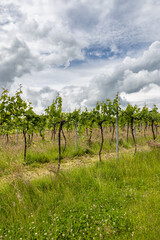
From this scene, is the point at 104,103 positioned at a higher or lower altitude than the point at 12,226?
higher

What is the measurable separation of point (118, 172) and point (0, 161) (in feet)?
19.7

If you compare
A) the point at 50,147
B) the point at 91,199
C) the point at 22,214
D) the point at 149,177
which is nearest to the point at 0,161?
the point at 50,147

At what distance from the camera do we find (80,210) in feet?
11.3

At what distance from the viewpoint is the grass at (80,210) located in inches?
112

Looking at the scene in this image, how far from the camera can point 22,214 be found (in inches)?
131

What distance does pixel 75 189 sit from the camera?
435cm

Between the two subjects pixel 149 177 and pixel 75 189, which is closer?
pixel 75 189

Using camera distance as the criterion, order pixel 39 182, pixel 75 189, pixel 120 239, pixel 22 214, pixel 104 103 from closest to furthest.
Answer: pixel 120 239 < pixel 22 214 < pixel 75 189 < pixel 39 182 < pixel 104 103

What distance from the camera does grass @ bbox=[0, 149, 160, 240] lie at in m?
2.85

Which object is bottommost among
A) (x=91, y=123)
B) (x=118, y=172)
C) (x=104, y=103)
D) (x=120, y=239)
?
(x=120, y=239)

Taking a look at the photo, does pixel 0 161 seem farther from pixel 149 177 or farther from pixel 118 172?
pixel 149 177

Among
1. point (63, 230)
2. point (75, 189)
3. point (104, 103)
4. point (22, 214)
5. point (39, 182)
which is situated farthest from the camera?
point (104, 103)

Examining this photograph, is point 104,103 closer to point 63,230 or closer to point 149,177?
point 149,177

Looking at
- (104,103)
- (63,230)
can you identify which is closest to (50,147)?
(104,103)
